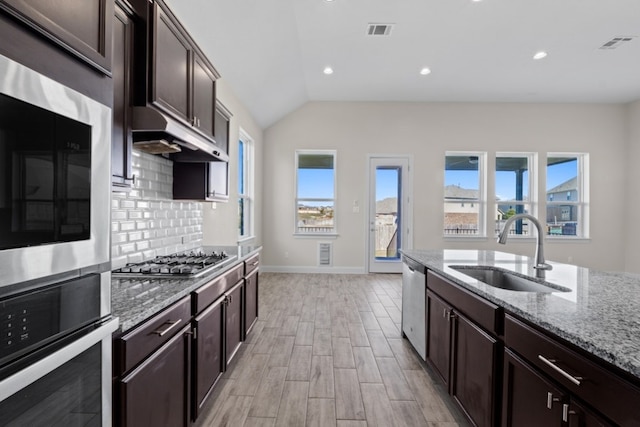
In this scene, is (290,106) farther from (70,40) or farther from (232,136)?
(70,40)

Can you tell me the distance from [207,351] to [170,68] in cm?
169

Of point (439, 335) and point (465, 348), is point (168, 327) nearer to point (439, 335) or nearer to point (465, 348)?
point (465, 348)

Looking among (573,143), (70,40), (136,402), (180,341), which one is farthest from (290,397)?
(573,143)

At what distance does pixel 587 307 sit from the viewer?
1.22m

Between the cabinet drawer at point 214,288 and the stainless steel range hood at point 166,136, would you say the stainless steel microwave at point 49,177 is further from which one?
the cabinet drawer at point 214,288

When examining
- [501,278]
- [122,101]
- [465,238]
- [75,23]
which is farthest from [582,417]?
[465,238]

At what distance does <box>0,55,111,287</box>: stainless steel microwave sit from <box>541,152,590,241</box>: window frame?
740 cm

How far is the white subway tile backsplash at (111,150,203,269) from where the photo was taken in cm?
194

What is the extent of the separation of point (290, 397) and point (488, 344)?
1347 millimetres

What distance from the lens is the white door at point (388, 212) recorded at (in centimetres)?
616

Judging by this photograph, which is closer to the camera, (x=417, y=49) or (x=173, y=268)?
(x=173, y=268)

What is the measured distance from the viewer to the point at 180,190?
8.49ft

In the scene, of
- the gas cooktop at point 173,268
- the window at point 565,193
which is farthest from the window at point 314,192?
the window at point 565,193

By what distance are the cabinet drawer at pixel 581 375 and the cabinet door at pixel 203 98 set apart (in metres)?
2.22
